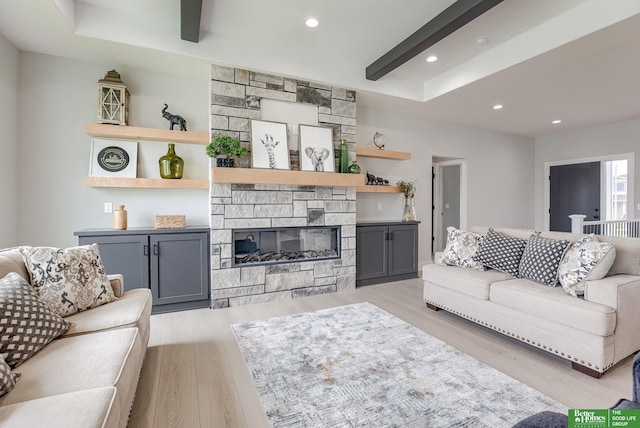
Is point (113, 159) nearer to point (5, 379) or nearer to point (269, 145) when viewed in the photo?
point (269, 145)

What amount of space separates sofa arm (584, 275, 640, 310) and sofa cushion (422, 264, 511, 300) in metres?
0.65

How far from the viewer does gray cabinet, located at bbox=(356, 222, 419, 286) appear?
4262mm

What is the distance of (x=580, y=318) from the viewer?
2000 mm

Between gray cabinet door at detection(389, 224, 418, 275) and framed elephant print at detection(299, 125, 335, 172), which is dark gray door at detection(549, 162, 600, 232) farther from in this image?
framed elephant print at detection(299, 125, 335, 172)

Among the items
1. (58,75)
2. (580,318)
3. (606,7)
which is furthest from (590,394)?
(58,75)

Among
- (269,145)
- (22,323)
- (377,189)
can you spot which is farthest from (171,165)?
(377,189)

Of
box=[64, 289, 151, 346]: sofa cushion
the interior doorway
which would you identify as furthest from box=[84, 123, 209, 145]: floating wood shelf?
the interior doorway

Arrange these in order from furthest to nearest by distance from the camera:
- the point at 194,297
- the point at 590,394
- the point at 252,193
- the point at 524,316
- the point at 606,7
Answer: the point at 252,193 < the point at 194,297 < the point at 606,7 < the point at 524,316 < the point at 590,394

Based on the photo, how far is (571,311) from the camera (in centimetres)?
204

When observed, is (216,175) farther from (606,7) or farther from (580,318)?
(606,7)

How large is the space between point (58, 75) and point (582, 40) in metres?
5.28

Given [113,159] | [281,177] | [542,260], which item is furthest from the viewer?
[281,177]

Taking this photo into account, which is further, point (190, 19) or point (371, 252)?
point (371, 252)

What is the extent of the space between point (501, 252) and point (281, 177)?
2.44 meters
